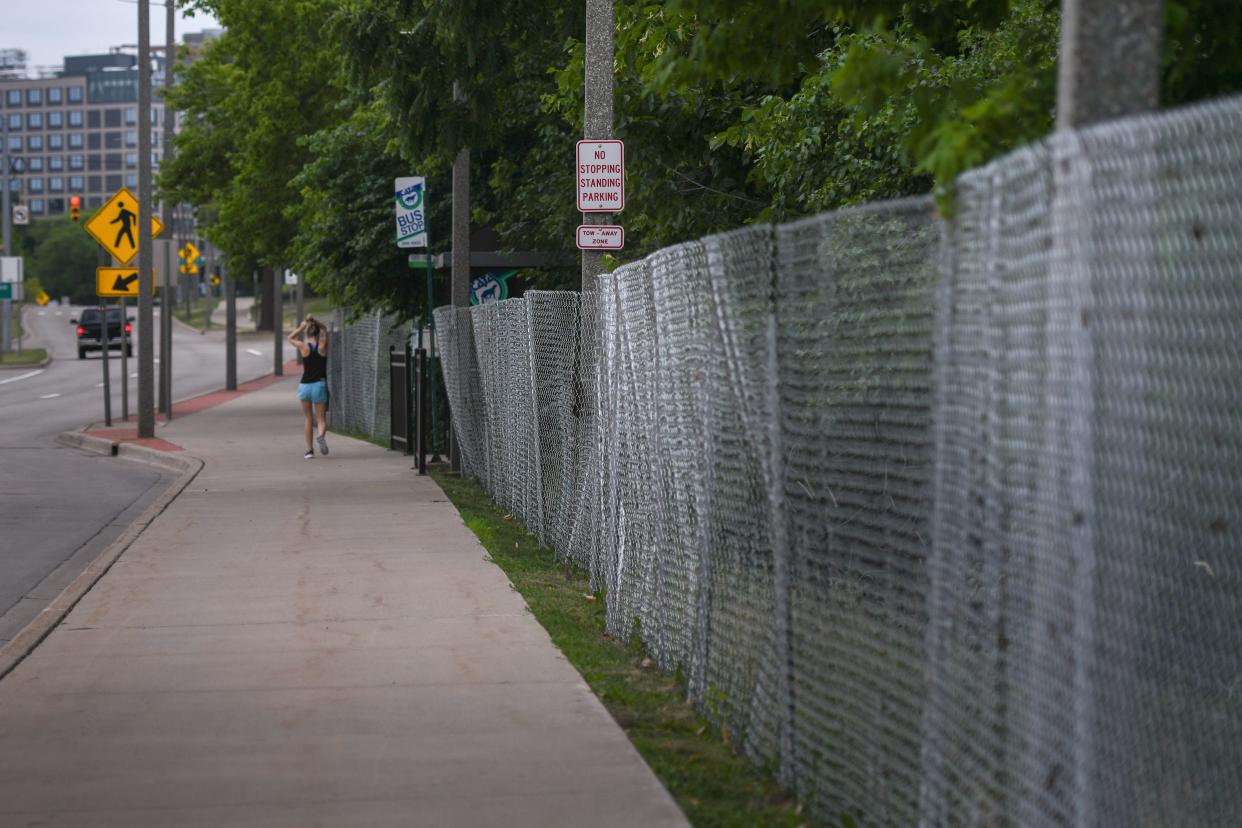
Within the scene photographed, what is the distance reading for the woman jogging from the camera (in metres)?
21.0

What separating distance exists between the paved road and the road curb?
280 millimetres

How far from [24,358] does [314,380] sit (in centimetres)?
4840

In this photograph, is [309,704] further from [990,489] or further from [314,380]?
[314,380]

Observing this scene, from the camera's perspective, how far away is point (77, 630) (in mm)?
9055

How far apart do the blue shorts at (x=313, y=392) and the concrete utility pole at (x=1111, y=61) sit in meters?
17.5

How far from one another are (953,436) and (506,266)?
1768 cm

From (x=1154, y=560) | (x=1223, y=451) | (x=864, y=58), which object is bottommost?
(x=1154, y=560)

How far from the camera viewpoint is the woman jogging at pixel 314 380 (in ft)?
68.8

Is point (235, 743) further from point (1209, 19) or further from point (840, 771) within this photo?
point (1209, 19)

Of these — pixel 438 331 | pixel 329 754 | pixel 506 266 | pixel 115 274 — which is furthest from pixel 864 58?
pixel 115 274

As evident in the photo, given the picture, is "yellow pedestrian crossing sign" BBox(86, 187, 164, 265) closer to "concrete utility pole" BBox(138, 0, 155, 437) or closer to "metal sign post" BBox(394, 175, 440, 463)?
"concrete utility pole" BBox(138, 0, 155, 437)

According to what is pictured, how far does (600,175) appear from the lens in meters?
12.6

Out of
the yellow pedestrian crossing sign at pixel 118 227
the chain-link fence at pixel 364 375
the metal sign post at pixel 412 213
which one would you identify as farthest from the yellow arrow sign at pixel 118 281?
the metal sign post at pixel 412 213

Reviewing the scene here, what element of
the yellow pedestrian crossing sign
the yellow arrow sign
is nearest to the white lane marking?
the yellow arrow sign
